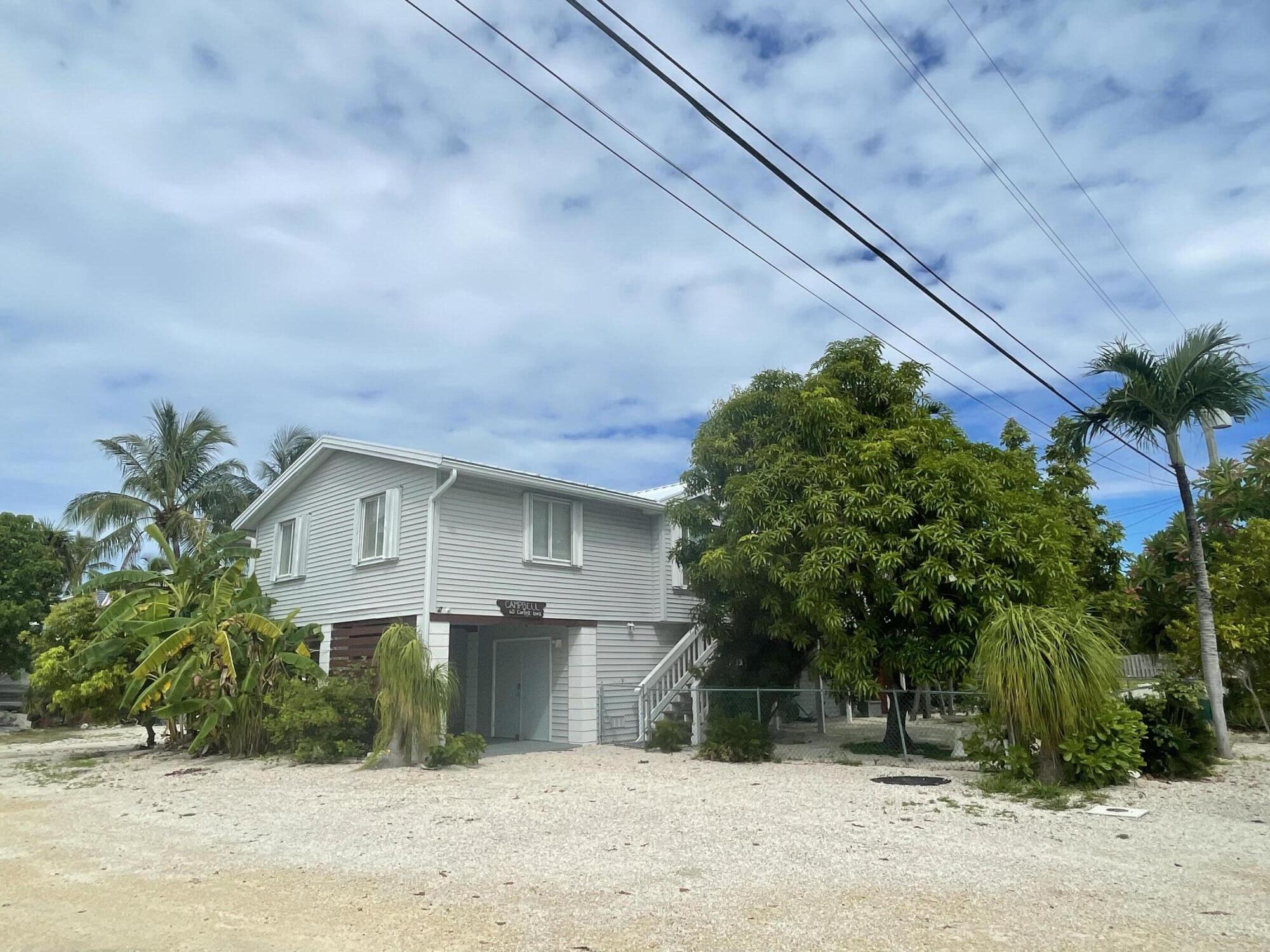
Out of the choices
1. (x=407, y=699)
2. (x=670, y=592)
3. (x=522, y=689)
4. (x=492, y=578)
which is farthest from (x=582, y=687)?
(x=407, y=699)

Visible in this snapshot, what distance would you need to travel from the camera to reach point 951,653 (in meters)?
13.5

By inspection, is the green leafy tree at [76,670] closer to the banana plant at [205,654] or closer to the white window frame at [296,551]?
the banana plant at [205,654]

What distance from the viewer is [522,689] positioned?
1978cm

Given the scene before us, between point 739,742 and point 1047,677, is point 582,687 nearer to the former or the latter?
point 739,742

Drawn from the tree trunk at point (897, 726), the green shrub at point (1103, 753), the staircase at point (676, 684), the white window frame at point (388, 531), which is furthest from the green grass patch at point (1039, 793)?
the white window frame at point (388, 531)

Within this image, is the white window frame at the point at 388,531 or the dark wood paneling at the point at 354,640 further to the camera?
the dark wood paneling at the point at 354,640

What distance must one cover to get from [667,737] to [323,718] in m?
6.26

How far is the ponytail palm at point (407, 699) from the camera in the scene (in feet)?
46.1

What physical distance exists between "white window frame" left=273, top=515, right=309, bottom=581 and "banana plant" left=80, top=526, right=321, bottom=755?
288 cm

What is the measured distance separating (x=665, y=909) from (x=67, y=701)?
52.1 ft

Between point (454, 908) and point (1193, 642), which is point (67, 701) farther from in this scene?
point (1193, 642)

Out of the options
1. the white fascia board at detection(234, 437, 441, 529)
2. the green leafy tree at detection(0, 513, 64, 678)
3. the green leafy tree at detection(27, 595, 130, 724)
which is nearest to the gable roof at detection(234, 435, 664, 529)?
the white fascia board at detection(234, 437, 441, 529)

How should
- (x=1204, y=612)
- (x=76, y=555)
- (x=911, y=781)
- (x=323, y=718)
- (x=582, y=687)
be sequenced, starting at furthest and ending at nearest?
(x=76, y=555)
(x=582, y=687)
(x=323, y=718)
(x=1204, y=612)
(x=911, y=781)

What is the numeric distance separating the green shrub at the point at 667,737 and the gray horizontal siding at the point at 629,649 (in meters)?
2.47
